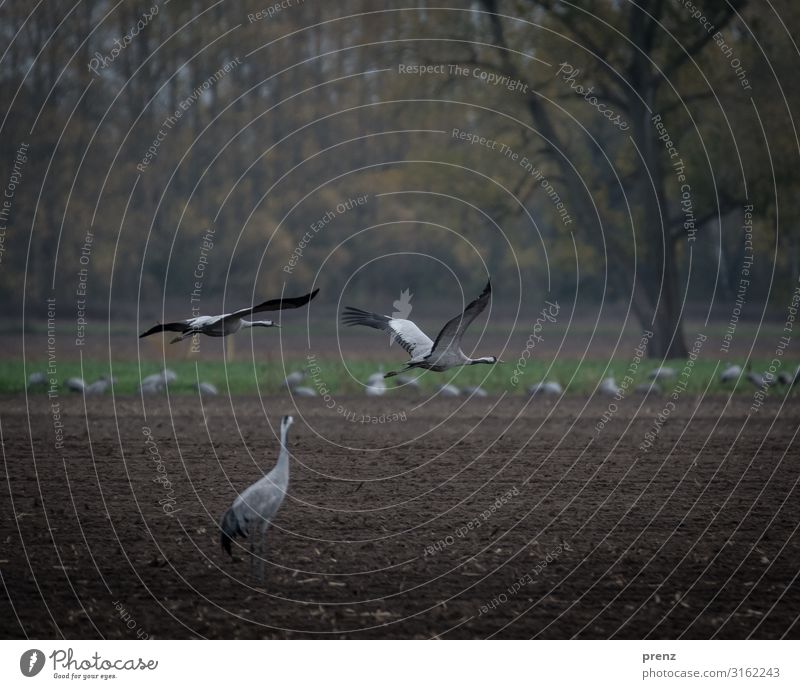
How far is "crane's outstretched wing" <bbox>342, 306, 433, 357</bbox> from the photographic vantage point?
1174 cm

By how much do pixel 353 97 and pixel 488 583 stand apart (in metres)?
45.0

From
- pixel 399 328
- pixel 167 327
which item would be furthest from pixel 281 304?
pixel 399 328

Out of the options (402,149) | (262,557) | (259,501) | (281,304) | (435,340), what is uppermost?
(402,149)

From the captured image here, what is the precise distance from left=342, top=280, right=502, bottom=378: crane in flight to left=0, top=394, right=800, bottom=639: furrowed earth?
1.66 metres

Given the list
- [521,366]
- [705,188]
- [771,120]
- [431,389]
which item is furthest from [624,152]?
[431,389]

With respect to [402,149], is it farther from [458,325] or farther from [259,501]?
[259,501]

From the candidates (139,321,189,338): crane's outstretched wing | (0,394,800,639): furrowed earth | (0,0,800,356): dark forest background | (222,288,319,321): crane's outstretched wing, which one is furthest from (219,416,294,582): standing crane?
(0,0,800,356): dark forest background

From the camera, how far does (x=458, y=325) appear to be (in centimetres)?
1049

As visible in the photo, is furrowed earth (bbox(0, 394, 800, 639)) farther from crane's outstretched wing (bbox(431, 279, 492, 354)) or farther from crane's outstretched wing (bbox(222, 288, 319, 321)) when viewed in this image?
crane's outstretched wing (bbox(222, 288, 319, 321))

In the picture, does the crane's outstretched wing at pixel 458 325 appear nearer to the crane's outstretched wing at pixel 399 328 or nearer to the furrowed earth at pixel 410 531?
the crane's outstretched wing at pixel 399 328

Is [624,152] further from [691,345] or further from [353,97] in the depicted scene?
[353,97]

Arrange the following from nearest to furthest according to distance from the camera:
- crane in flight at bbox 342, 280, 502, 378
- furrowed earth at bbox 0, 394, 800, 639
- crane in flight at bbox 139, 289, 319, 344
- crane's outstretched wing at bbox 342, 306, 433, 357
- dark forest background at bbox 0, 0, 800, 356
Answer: furrowed earth at bbox 0, 394, 800, 639 → crane in flight at bbox 139, 289, 319, 344 → crane in flight at bbox 342, 280, 502, 378 → crane's outstretched wing at bbox 342, 306, 433, 357 → dark forest background at bbox 0, 0, 800, 356

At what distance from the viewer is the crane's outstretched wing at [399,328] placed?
11742 millimetres

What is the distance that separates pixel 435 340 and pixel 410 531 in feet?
6.71
